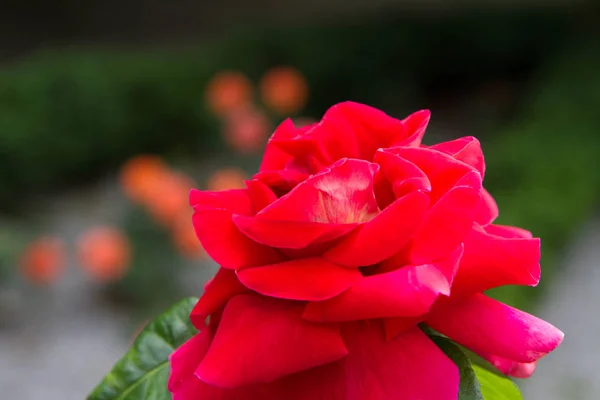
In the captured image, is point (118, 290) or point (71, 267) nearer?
point (118, 290)

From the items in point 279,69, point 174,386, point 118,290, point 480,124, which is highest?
point 174,386

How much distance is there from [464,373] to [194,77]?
14.9 feet

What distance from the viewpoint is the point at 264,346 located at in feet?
1.07

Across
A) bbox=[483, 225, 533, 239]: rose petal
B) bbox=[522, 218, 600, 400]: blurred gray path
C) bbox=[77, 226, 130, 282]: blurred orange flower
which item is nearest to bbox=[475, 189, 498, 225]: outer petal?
bbox=[483, 225, 533, 239]: rose petal

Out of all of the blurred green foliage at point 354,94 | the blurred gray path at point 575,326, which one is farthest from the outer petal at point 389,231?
the blurred gray path at point 575,326

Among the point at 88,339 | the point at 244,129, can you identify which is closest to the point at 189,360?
the point at 244,129

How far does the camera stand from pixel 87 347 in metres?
2.95

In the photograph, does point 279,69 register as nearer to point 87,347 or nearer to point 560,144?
point 560,144

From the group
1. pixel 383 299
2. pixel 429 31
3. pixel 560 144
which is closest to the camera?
pixel 383 299

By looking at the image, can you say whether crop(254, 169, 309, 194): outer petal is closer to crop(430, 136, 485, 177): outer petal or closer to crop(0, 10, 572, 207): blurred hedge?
crop(430, 136, 485, 177): outer petal

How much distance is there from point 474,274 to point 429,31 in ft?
19.9

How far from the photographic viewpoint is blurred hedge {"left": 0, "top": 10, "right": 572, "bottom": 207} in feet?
13.5

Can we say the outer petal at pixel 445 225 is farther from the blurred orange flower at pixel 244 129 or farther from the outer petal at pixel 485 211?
the blurred orange flower at pixel 244 129

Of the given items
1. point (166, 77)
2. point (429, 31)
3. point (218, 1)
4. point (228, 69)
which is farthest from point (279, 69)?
point (218, 1)
